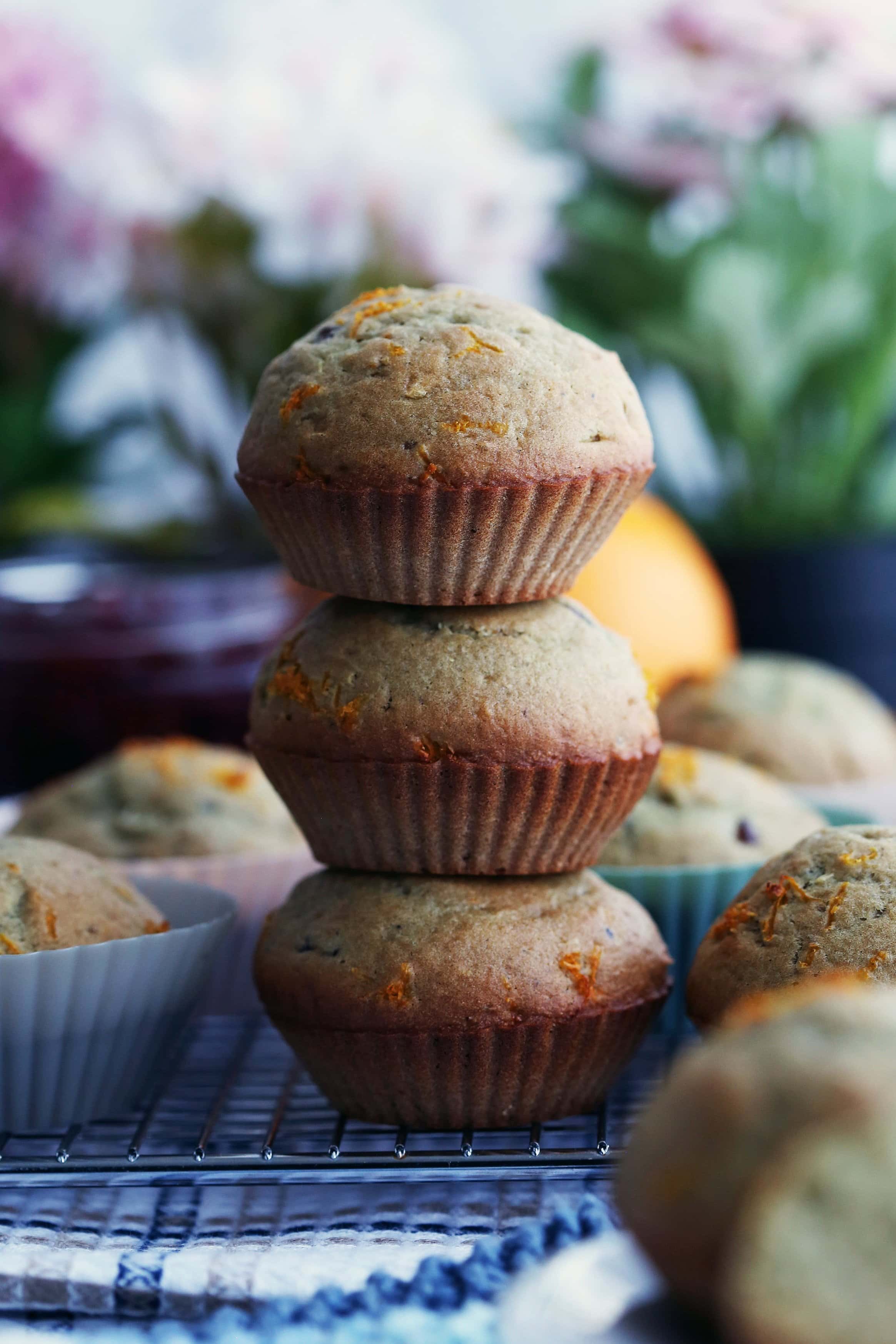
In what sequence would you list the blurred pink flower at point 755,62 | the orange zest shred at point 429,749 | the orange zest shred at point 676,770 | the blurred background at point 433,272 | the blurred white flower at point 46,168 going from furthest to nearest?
the blurred pink flower at point 755,62
the blurred white flower at point 46,168
the blurred background at point 433,272
the orange zest shred at point 676,770
the orange zest shred at point 429,749

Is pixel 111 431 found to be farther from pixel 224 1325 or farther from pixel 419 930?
pixel 224 1325

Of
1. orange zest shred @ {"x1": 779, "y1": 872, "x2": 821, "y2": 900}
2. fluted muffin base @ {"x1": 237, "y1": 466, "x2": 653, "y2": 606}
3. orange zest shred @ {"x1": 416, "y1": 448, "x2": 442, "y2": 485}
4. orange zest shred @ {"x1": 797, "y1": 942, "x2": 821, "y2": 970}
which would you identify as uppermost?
orange zest shred @ {"x1": 416, "y1": 448, "x2": 442, "y2": 485}

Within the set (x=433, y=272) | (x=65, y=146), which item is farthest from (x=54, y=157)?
(x=433, y=272)

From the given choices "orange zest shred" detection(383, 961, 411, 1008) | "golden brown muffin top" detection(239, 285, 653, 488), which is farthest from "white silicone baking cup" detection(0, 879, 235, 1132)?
"golden brown muffin top" detection(239, 285, 653, 488)

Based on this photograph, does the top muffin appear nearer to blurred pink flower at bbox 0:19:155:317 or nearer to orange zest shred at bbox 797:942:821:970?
orange zest shred at bbox 797:942:821:970

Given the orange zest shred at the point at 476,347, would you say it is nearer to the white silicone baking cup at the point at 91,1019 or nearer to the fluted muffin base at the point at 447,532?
the fluted muffin base at the point at 447,532

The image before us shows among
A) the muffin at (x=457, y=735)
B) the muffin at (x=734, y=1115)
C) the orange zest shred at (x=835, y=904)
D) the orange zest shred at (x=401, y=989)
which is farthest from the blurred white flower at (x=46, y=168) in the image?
the muffin at (x=734, y=1115)
